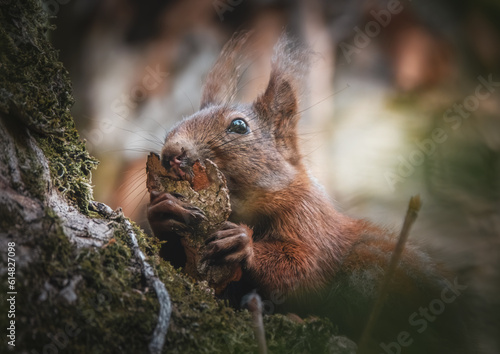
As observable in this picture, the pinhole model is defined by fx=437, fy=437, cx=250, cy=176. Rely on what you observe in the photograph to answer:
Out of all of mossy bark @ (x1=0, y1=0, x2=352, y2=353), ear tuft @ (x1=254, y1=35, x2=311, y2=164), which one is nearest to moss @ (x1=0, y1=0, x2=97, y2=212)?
mossy bark @ (x1=0, y1=0, x2=352, y2=353)

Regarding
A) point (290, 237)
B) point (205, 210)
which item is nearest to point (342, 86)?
point (290, 237)

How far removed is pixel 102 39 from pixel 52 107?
54.5 inches

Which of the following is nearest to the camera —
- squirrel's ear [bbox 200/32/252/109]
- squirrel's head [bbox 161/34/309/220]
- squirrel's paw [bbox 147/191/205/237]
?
squirrel's paw [bbox 147/191/205/237]

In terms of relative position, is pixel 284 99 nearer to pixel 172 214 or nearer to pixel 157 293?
pixel 172 214

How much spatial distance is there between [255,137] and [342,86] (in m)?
0.87

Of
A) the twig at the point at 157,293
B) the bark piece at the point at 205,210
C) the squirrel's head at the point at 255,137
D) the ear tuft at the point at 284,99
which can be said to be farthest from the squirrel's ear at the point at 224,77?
the twig at the point at 157,293

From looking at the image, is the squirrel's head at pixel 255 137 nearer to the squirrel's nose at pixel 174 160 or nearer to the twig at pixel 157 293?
the squirrel's nose at pixel 174 160

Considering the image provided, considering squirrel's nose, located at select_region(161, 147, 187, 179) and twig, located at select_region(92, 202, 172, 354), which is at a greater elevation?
squirrel's nose, located at select_region(161, 147, 187, 179)

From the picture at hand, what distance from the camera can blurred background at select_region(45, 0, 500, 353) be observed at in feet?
4.77

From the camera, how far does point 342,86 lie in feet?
6.92

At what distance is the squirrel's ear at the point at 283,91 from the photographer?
1485 millimetres

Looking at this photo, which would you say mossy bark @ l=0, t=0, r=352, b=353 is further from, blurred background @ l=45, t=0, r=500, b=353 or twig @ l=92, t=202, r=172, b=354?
blurred background @ l=45, t=0, r=500, b=353

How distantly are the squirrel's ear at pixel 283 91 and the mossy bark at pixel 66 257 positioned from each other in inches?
25.5

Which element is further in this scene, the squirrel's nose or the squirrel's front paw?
the squirrel's nose
